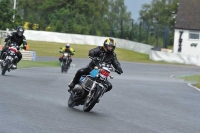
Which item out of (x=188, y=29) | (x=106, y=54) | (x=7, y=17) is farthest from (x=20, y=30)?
→ (x=188, y=29)

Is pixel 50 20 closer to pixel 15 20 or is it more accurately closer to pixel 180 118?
pixel 15 20

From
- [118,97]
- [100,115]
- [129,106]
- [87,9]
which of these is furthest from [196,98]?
[87,9]

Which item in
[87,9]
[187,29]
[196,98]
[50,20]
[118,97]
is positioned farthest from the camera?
[87,9]

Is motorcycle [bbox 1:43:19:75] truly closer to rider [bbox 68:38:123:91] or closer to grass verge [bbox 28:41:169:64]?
rider [bbox 68:38:123:91]

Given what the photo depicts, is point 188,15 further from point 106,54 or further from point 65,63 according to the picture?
point 106,54

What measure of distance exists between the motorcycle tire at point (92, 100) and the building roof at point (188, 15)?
58.4 m

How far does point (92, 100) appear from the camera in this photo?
43.6 ft

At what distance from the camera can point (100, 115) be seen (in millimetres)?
13180

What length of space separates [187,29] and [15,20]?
83.3 feet

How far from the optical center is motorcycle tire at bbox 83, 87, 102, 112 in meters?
13.1

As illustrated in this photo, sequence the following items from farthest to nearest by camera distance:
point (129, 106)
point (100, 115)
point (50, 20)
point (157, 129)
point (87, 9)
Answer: point (87, 9) < point (50, 20) < point (129, 106) < point (100, 115) < point (157, 129)

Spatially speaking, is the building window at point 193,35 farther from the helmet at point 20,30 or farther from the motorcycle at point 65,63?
the helmet at point 20,30

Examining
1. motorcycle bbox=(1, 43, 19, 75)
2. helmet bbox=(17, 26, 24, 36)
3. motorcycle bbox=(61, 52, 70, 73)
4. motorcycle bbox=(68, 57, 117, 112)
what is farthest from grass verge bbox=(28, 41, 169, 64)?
motorcycle bbox=(68, 57, 117, 112)

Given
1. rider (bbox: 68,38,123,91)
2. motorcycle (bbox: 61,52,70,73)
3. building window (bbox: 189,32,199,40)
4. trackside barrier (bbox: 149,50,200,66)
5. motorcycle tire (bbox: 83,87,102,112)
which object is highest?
rider (bbox: 68,38,123,91)
